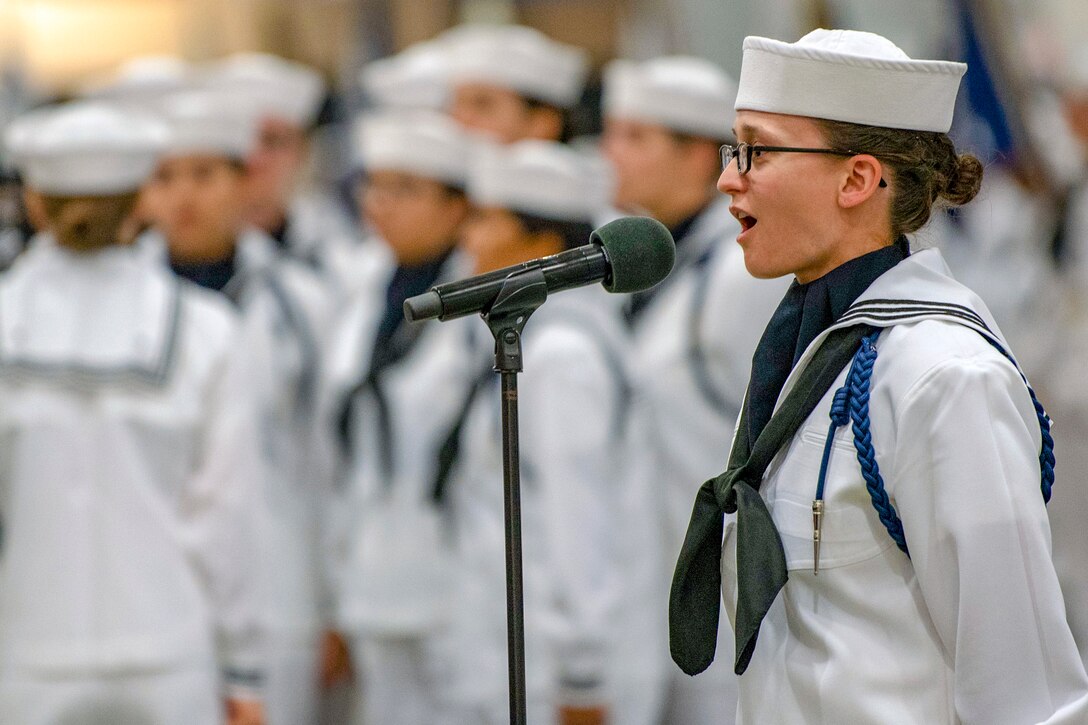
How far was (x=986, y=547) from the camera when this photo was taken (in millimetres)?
1873

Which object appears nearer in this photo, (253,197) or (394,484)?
(394,484)

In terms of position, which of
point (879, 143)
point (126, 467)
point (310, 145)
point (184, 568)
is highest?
point (310, 145)

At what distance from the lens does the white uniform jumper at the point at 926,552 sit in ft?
6.16

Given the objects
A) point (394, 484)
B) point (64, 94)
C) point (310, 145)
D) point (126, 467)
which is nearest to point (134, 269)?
point (126, 467)

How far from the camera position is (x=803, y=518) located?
2039 millimetres

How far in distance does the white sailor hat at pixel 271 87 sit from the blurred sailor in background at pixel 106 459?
2628 mm

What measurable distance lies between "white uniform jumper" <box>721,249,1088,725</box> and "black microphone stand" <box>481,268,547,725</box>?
1.06ft

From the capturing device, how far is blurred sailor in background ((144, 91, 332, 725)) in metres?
5.43

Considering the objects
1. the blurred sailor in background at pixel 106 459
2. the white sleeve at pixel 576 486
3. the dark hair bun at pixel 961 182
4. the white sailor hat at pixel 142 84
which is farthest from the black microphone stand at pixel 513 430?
the white sailor hat at pixel 142 84

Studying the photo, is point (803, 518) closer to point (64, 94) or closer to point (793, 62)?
point (793, 62)

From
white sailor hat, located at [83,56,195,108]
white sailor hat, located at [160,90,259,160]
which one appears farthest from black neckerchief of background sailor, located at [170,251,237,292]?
white sailor hat, located at [83,56,195,108]

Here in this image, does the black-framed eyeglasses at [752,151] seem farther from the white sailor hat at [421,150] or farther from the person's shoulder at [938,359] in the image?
the white sailor hat at [421,150]

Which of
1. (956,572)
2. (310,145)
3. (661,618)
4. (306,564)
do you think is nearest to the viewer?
(956,572)

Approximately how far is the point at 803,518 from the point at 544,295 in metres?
0.42
